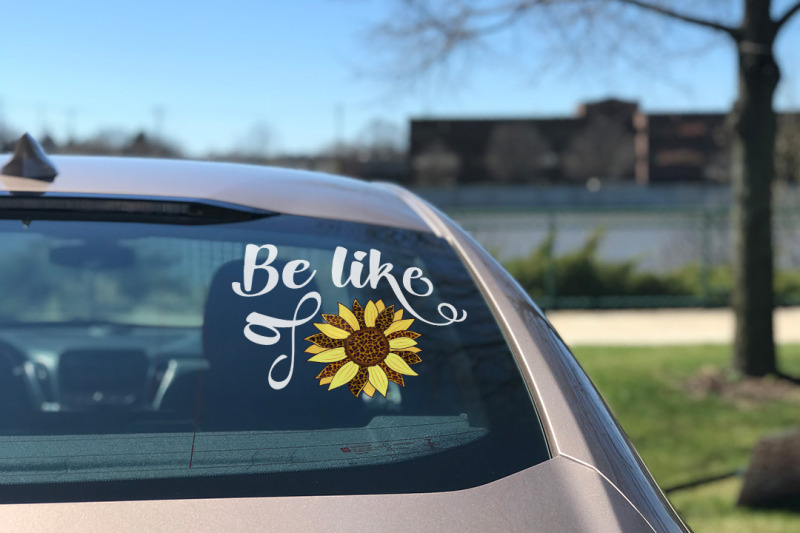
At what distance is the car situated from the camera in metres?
1.16

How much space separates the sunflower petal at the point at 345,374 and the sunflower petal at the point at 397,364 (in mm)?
60

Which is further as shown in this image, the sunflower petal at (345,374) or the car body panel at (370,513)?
the sunflower petal at (345,374)

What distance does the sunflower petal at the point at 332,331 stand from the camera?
1.50 meters

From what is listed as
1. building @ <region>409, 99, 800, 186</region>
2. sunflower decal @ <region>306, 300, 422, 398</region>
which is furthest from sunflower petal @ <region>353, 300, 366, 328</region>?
building @ <region>409, 99, 800, 186</region>

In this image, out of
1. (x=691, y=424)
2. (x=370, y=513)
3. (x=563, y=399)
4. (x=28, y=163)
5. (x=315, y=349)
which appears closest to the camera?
(x=370, y=513)

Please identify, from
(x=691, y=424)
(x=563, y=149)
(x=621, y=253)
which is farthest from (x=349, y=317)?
(x=563, y=149)

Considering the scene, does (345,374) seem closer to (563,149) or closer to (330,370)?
(330,370)

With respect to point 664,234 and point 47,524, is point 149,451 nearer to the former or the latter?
point 47,524

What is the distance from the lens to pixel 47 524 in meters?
1.09

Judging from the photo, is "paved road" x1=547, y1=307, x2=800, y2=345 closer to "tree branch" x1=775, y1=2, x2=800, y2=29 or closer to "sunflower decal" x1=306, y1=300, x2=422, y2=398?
"tree branch" x1=775, y1=2, x2=800, y2=29

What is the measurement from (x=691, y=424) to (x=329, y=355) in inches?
217

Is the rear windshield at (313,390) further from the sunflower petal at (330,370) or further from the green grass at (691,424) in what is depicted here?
the green grass at (691,424)

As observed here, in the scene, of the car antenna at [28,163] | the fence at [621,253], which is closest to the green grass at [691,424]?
the car antenna at [28,163]

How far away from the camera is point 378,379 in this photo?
148 centimetres
